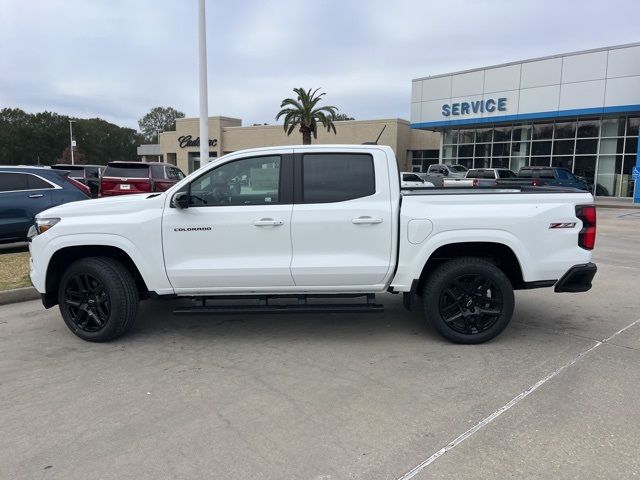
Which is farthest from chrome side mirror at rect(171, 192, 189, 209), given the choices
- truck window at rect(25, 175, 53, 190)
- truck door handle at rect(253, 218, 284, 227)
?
truck window at rect(25, 175, 53, 190)

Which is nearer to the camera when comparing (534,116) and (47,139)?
(534,116)

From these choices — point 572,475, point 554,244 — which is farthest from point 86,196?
point 572,475

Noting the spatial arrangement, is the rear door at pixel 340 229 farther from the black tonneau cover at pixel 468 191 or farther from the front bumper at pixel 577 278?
the front bumper at pixel 577 278

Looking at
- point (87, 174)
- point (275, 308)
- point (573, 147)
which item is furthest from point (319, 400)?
point (573, 147)

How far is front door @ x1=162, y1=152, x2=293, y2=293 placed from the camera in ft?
15.8

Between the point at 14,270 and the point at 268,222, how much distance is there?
520 cm

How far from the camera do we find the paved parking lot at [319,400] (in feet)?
9.91

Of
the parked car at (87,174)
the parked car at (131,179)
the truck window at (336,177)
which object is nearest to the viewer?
the truck window at (336,177)

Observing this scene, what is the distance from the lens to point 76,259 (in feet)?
16.9

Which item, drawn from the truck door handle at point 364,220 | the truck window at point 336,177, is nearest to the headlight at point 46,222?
the truck window at point 336,177

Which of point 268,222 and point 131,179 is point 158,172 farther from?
point 268,222

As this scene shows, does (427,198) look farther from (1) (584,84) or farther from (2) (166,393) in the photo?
(1) (584,84)

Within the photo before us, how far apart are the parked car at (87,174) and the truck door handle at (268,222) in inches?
421

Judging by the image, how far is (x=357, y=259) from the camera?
15.9 ft
